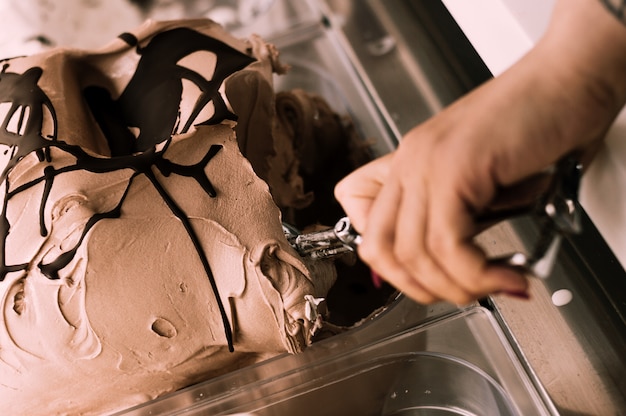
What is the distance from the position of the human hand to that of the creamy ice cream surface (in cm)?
29

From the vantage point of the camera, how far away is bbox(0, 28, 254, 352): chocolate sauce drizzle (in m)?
0.71

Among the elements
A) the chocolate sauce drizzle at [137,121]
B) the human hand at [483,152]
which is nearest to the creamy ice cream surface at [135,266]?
the chocolate sauce drizzle at [137,121]

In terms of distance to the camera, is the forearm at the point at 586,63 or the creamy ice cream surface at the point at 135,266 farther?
the creamy ice cream surface at the point at 135,266

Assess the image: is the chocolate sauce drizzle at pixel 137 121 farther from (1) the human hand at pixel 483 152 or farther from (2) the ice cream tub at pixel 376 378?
(1) the human hand at pixel 483 152

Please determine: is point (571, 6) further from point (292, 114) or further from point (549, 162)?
point (292, 114)

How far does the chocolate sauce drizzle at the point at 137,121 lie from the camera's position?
28.0 inches

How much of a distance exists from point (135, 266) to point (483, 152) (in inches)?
17.8

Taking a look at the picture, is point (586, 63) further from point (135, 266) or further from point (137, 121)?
point (137, 121)

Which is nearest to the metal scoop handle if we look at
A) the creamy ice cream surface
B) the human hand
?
the human hand

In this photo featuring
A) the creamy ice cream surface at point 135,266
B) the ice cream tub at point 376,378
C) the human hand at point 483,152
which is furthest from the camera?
the ice cream tub at point 376,378

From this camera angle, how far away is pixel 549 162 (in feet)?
1.42

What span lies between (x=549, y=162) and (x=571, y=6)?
122mm

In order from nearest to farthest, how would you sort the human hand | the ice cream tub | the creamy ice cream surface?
the human hand → the creamy ice cream surface → the ice cream tub

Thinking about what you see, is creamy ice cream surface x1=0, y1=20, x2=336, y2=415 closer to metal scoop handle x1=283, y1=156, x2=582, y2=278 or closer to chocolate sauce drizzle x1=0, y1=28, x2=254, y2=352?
chocolate sauce drizzle x1=0, y1=28, x2=254, y2=352
